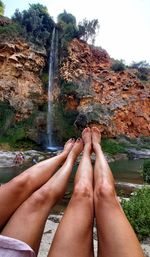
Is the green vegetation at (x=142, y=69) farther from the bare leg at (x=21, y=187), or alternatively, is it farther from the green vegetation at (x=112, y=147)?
the bare leg at (x=21, y=187)

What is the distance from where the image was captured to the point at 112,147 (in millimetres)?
24641

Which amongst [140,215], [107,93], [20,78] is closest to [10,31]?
[20,78]

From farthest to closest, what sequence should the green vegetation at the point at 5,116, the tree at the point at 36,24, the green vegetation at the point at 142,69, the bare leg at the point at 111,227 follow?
the green vegetation at the point at 142,69
the tree at the point at 36,24
the green vegetation at the point at 5,116
the bare leg at the point at 111,227

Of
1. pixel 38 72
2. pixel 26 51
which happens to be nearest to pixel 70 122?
pixel 38 72

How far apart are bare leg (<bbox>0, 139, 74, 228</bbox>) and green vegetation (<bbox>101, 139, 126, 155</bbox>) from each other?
21.3 meters

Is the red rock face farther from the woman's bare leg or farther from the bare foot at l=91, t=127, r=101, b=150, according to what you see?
the woman's bare leg

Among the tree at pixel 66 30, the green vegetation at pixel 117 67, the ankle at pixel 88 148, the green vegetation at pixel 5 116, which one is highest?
the tree at pixel 66 30

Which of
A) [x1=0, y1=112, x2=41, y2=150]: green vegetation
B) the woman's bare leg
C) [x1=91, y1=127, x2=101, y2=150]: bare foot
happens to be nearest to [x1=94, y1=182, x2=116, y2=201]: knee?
the woman's bare leg

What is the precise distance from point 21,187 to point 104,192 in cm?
58

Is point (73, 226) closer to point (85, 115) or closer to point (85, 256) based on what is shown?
point (85, 256)

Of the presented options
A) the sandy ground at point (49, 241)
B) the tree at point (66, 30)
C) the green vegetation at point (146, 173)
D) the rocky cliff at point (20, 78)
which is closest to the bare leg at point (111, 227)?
the sandy ground at point (49, 241)

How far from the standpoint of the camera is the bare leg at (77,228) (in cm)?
153

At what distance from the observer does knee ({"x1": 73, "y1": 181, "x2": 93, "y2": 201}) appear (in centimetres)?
189

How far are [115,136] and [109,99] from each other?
14.7 feet
